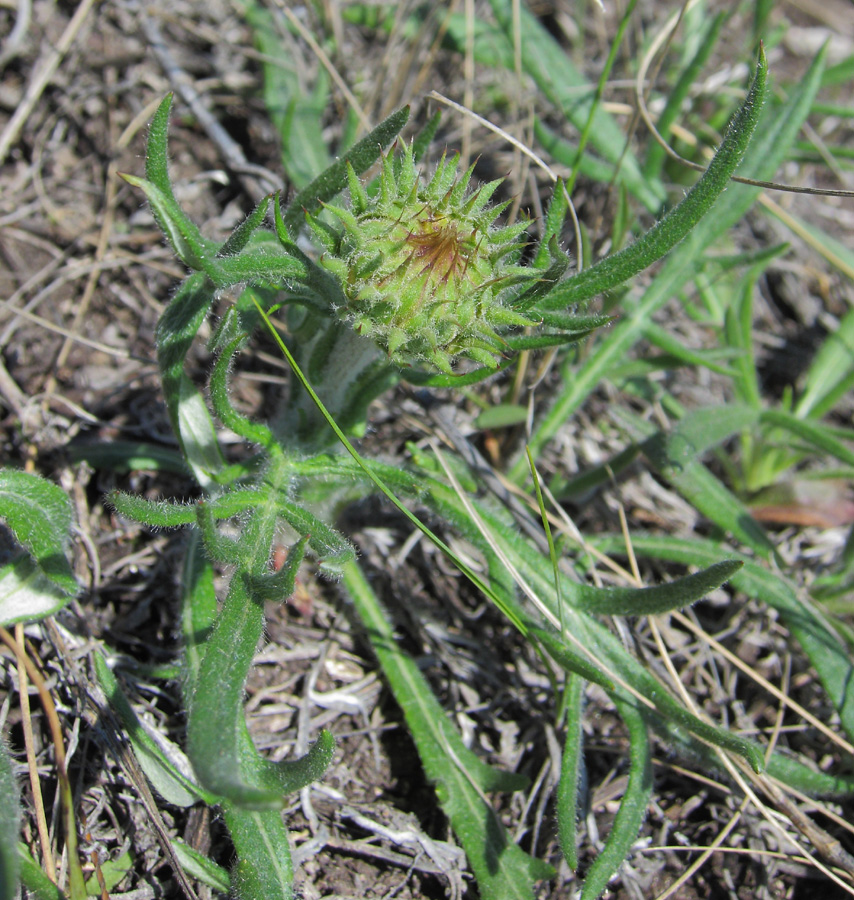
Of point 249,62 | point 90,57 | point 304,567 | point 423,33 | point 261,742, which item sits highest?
point 423,33

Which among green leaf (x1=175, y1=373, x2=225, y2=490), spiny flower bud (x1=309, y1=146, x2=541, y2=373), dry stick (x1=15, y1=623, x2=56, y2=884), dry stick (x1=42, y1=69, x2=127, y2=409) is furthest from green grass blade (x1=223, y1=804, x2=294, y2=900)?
dry stick (x1=42, y1=69, x2=127, y2=409)

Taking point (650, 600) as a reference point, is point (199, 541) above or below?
below

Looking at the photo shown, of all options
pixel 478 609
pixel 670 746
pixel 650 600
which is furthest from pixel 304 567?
pixel 670 746

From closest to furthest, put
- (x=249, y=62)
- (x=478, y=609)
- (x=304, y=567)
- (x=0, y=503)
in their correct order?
(x=0, y=503) → (x=304, y=567) → (x=478, y=609) → (x=249, y=62)

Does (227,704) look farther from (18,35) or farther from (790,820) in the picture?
(18,35)

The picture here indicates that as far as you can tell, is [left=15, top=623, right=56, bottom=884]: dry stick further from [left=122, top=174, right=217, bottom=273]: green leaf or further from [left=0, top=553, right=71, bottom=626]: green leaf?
[left=122, top=174, right=217, bottom=273]: green leaf

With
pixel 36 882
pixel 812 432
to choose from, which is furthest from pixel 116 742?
pixel 812 432

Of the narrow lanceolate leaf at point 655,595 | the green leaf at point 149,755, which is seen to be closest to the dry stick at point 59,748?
the green leaf at point 149,755

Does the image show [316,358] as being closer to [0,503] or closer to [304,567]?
[304,567]
